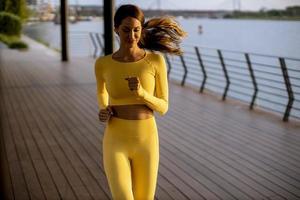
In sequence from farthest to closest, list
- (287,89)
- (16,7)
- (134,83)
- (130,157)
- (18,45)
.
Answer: (16,7), (18,45), (287,89), (130,157), (134,83)

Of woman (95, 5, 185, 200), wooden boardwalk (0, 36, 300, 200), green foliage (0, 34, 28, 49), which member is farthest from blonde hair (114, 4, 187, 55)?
green foliage (0, 34, 28, 49)

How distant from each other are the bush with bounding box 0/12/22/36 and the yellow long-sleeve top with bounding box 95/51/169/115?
21076 millimetres

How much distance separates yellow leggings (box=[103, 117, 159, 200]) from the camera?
185 centimetres

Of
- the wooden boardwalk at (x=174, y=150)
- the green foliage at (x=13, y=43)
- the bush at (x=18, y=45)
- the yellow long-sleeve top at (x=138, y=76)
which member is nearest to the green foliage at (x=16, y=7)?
the green foliage at (x=13, y=43)

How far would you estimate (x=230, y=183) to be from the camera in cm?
348

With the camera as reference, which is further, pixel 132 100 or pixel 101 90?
pixel 101 90

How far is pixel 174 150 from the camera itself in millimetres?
4422

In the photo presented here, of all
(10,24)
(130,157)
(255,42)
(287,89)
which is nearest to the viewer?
(130,157)

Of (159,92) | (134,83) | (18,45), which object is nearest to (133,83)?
(134,83)

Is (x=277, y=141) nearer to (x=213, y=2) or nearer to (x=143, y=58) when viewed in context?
(x=143, y=58)

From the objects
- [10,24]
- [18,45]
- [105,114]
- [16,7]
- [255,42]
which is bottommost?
→ [18,45]

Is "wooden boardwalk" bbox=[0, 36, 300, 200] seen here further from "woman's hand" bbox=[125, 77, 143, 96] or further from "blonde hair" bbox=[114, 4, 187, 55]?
"blonde hair" bbox=[114, 4, 187, 55]

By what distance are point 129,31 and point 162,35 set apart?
24 cm

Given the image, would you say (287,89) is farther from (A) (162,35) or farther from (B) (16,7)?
(B) (16,7)
